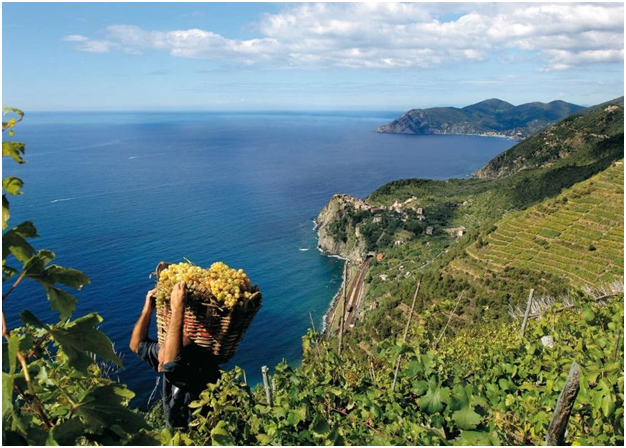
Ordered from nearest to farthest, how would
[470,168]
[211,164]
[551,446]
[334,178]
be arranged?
1. [551,446]
2. [334,178]
3. [211,164]
4. [470,168]

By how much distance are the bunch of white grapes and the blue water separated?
33.8 meters

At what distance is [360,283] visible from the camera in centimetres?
5734

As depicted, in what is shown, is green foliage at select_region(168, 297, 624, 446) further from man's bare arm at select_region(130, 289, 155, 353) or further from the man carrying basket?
man's bare arm at select_region(130, 289, 155, 353)

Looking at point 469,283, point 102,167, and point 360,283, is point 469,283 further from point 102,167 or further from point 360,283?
point 102,167

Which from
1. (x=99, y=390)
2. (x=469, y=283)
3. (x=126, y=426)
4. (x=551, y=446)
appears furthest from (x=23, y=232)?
(x=469, y=283)

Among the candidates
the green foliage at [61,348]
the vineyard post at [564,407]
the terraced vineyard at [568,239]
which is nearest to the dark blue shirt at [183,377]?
the green foliage at [61,348]

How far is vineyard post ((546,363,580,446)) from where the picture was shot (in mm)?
2168

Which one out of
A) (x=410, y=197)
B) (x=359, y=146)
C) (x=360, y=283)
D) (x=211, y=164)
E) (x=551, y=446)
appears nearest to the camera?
(x=551, y=446)

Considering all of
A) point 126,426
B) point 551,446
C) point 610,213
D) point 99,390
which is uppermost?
point 99,390

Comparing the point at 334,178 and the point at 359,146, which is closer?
the point at 334,178

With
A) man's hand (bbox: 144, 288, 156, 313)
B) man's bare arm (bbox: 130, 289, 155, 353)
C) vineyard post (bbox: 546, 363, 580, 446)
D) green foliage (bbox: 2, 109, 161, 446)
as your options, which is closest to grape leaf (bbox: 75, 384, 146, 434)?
green foliage (bbox: 2, 109, 161, 446)

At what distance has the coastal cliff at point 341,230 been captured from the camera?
6856cm

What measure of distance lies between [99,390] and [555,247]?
4008cm

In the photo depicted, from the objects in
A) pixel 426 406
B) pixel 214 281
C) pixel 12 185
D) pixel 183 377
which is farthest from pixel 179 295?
pixel 426 406
